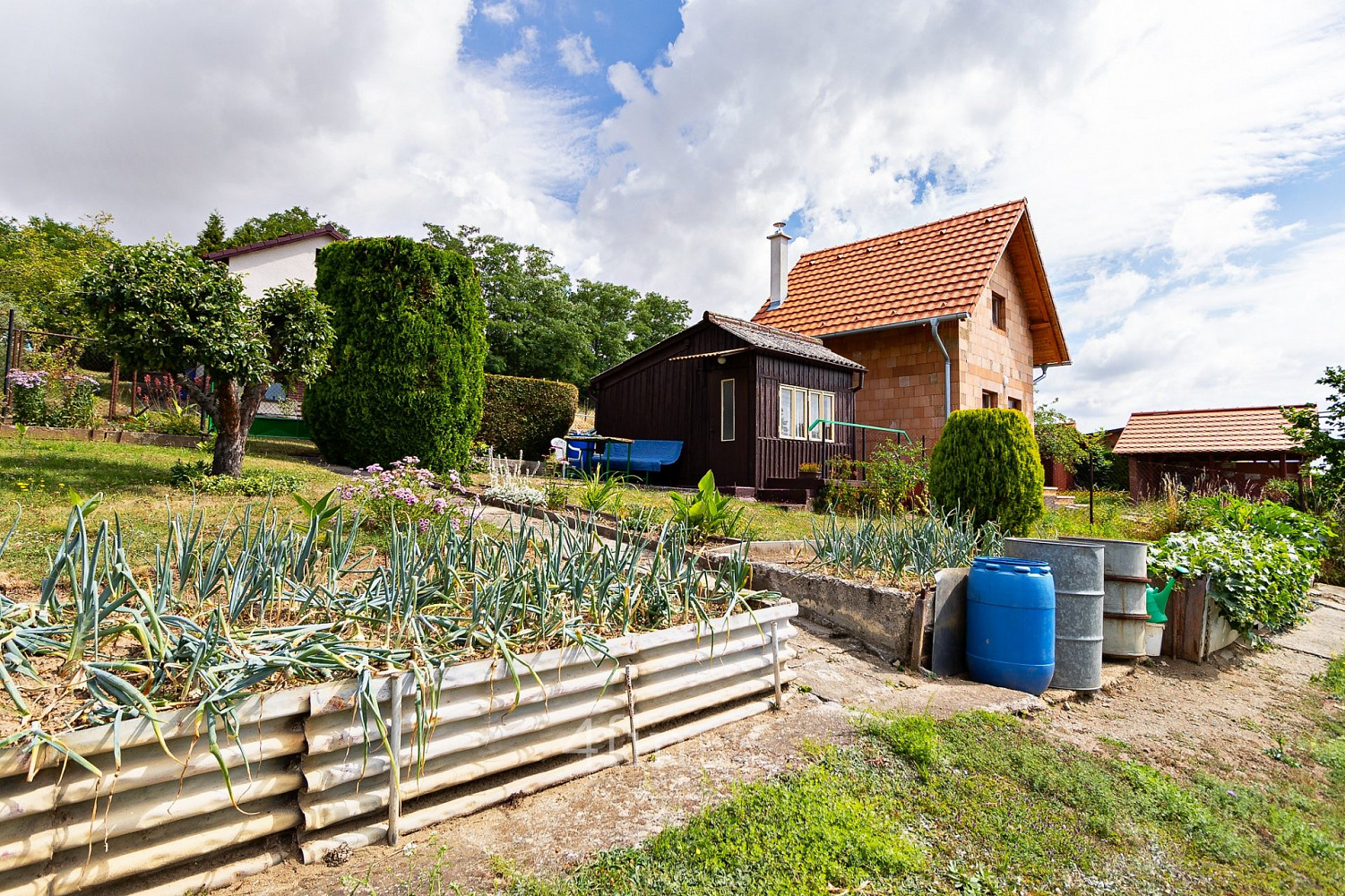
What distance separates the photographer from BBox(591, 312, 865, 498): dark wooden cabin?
12.7 m

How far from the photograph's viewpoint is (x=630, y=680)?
9.47 ft

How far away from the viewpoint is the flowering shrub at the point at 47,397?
10023 mm

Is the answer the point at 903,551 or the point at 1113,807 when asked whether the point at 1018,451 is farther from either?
the point at 1113,807

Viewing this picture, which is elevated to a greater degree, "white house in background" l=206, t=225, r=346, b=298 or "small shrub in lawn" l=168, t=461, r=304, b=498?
"white house in background" l=206, t=225, r=346, b=298

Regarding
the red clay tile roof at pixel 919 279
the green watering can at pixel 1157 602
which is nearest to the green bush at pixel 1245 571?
the green watering can at pixel 1157 602

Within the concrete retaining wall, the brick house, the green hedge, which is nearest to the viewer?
the concrete retaining wall

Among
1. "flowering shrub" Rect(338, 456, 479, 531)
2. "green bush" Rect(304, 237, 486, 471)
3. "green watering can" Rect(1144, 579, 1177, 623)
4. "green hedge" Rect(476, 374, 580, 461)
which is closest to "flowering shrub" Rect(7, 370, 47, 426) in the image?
"green bush" Rect(304, 237, 486, 471)

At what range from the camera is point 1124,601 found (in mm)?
5238

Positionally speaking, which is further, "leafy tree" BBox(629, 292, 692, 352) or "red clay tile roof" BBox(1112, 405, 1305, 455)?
"leafy tree" BBox(629, 292, 692, 352)

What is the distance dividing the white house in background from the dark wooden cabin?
14.6m

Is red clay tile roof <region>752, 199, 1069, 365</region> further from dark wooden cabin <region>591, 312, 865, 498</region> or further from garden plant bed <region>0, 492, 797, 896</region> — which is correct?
garden plant bed <region>0, 492, 797, 896</region>

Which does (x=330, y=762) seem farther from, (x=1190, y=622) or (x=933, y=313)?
(x=933, y=313)

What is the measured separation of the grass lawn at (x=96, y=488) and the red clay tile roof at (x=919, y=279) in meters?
12.2

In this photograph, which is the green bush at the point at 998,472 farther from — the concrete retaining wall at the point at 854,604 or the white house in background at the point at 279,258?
the white house in background at the point at 279,258
